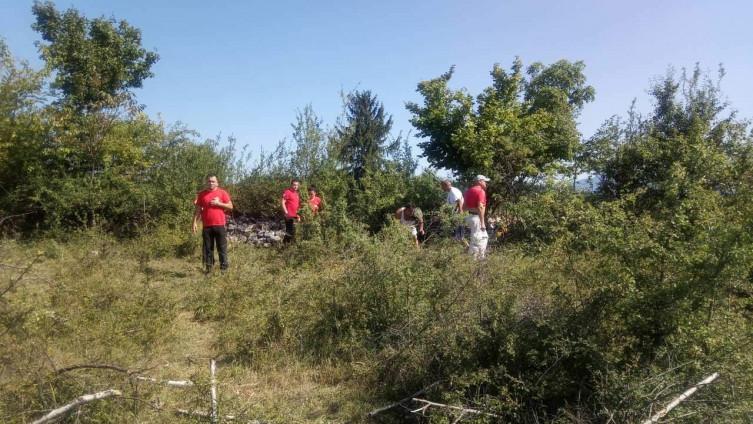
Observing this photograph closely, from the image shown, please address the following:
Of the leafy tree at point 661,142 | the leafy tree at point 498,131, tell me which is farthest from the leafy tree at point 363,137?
the leafy tree at point 661,142

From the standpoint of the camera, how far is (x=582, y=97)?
15.2 metres

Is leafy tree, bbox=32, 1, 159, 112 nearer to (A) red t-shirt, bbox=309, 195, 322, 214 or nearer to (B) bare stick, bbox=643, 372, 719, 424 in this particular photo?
(A) red t-shirt, bbox=309, 195, 322, 214

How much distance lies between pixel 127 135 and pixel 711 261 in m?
10.3

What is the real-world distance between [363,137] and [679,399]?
35.5 feet

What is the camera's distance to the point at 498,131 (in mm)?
10016

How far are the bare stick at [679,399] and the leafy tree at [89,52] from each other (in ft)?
43.1

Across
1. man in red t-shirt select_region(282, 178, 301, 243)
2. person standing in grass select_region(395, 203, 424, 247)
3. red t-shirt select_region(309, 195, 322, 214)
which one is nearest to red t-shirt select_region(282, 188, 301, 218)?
man in red t-shirt select_region(282, 178, 301, 243)

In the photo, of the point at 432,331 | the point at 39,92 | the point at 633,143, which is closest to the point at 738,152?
the point at 633,143

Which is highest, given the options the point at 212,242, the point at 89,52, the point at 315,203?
the point at 89,52

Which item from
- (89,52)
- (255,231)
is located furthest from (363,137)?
(89,52)

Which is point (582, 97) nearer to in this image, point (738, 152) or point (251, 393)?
point (738, 152)

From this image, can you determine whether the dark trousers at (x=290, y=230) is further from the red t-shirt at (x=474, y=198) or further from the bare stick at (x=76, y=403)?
the bare stick at (x=76, y=403)

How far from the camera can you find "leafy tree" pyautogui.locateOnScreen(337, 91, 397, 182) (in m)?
11.7

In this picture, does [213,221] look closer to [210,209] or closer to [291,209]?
[210,209]
